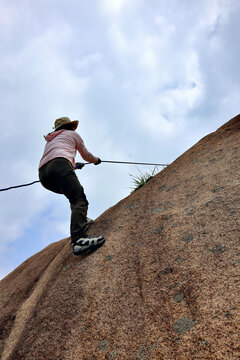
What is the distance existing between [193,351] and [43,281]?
130 inches

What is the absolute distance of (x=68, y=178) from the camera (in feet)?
14.9

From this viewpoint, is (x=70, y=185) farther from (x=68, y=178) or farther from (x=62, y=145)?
→ (x=62, y=145)

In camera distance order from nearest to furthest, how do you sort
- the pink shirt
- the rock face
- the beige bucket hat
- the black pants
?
1. the rock face
2. the black pants
3. the pink shirt
4. the beige bucket hat

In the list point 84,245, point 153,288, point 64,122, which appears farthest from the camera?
point 64,122

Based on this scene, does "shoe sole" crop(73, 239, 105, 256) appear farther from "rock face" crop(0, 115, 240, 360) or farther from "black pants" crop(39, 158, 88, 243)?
"black pants" crop(39, 158, 88, 243)

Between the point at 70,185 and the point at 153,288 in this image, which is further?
the point at 70,185

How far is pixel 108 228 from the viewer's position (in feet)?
16.6

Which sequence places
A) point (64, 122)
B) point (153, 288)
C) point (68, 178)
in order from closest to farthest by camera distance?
point (153, 288) → point (68, 178) → point (64, 122)

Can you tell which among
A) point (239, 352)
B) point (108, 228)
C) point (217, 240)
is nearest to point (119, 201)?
point (108, 228)

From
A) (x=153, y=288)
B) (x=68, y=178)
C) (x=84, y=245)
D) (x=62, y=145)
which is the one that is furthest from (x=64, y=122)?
(x=153, y=288)

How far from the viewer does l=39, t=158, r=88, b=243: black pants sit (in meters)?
4.40

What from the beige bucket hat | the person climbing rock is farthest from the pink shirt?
the beige bucket hat

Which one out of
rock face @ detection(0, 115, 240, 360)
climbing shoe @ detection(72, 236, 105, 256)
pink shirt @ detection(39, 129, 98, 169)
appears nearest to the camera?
rock face @ detection(0, 115, 240, 360)

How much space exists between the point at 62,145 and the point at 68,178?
2.27ft
